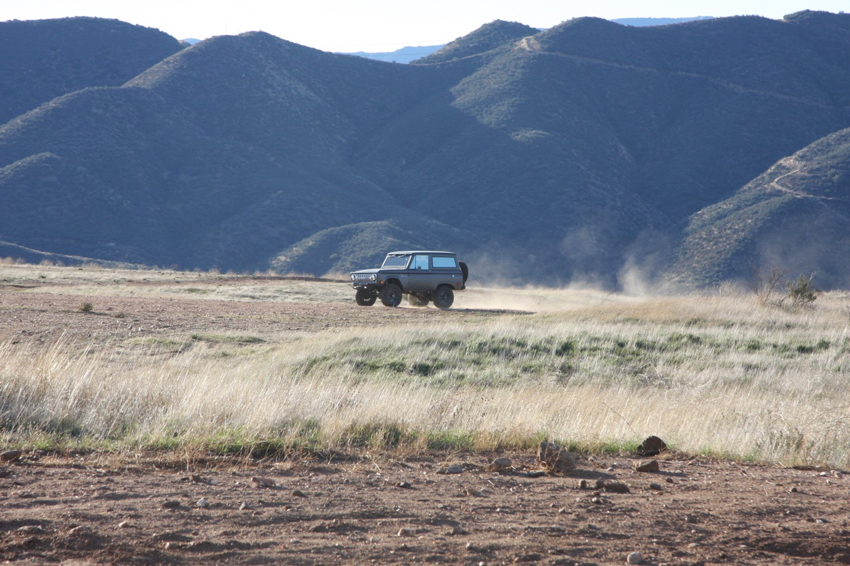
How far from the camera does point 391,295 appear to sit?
27281 millimetres

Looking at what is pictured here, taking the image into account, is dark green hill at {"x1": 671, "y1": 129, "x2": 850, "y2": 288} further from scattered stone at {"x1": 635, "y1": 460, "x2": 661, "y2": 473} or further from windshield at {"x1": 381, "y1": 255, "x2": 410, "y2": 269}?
scattered stone at {"x1": 635, "y1": 460, "x2": 661, "y2": 473}

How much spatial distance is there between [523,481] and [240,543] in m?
2.62

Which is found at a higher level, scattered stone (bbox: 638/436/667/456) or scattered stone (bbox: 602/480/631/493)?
scattered stone (bbox: 602/480/631/493)

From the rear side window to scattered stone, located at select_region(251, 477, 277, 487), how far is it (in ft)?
72.6

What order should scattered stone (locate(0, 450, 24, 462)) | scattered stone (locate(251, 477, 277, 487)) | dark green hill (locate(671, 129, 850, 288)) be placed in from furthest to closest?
1. dark green hill (locate(671, 129, 850, 288))
2. scattered stone (locate(0, 450, 24, 462))
3. scattered stone (locate(251, 477, 277, 487))

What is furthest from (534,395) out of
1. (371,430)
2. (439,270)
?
(439,270)

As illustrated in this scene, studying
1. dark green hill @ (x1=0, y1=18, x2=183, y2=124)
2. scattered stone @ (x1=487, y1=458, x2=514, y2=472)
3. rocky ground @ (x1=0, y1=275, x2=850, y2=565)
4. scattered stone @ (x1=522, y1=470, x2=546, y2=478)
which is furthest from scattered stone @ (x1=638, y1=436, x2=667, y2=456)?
dark green hill @ (x1=0, y1=18, x2=183, y2=124)

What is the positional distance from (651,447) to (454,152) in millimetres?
74788

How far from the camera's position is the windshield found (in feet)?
90.7

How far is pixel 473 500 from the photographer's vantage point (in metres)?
5.37

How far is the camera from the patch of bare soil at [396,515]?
4.18m

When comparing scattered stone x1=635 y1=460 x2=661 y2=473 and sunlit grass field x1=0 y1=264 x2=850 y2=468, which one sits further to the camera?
sunlit grass field x1=0 y1=264 x2=850 y2=468

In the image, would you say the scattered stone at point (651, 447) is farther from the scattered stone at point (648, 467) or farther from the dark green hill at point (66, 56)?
the dark green hill at point (66, 56)

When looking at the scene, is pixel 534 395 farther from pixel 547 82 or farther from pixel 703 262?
pixel 547 82
